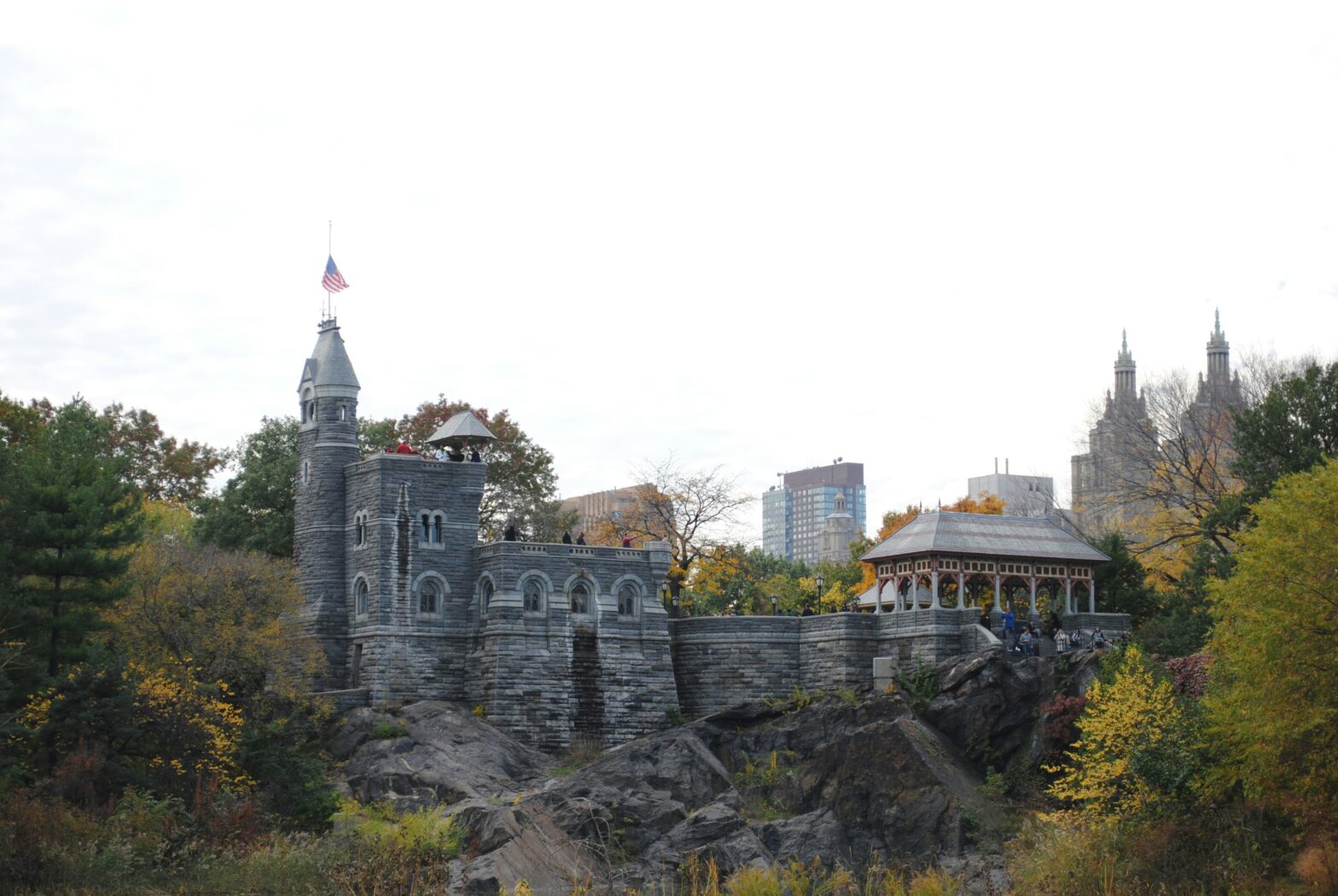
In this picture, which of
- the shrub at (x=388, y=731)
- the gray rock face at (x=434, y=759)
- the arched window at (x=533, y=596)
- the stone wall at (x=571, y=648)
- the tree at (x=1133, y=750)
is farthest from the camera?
the arched window at (x=533, y=596)

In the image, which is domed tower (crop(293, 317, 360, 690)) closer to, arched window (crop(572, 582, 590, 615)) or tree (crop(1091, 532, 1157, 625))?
arched window (crop(572, 582, 590, 615))

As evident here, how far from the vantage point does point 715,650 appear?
58.9 meters

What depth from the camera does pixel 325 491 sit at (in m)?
58.4

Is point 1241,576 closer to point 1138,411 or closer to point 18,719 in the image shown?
point 18,719

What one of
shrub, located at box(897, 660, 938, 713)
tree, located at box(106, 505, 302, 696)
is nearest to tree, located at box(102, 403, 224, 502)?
tree, located at box(106, 505, 302, 696)

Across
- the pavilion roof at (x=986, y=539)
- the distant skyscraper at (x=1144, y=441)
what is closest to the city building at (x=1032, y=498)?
the distant skyscraper at (x=1144, y=441)

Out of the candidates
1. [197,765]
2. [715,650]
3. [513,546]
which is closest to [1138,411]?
[715,650]

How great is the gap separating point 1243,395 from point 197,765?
2232 inches

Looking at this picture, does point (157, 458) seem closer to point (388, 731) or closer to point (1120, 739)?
point (388, 731)

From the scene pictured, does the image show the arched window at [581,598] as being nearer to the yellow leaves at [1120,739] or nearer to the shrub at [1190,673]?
the yellow leaves at [1120,739]

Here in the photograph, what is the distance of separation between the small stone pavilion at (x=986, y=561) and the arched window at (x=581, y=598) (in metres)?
9.61

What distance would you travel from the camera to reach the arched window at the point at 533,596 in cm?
5678

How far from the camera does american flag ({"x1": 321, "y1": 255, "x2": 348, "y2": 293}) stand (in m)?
60.5

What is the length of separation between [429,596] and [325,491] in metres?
5.36
